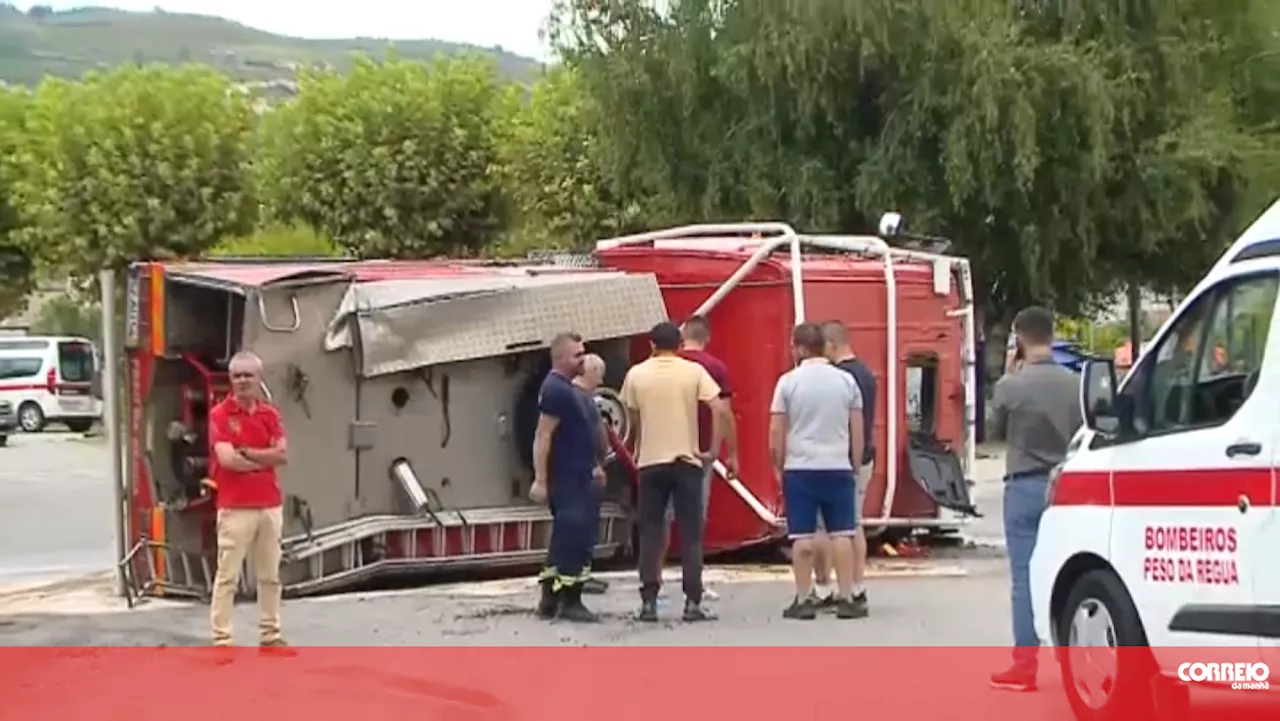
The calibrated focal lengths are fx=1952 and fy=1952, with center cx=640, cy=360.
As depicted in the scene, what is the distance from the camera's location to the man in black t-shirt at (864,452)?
11.2 metres

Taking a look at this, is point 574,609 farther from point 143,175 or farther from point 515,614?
point 143,175

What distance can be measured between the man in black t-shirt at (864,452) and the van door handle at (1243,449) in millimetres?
4445

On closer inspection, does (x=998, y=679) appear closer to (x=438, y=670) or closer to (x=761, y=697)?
(x=761, y=697)

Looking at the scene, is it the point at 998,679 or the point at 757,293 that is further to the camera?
the point at 757,293

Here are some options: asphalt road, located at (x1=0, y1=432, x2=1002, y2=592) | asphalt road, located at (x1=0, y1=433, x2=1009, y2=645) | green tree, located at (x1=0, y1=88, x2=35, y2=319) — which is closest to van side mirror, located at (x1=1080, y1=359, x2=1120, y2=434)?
asphalt road, located at (x1=0, y1=433, x2=1009, y2=645)

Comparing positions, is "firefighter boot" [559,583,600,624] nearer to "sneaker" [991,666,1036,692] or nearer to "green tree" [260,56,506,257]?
"sneaker" [991,666,1036,692]

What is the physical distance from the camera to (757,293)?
13.5 meters

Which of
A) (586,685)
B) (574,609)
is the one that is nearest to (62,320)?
(574,609)

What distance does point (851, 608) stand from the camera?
11227 mm

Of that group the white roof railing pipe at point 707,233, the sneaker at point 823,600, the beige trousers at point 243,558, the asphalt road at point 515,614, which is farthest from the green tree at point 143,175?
the beige trousers at point 243,558

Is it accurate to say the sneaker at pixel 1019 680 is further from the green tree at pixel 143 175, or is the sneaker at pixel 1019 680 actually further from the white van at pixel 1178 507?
the green tree at pixel 143 175

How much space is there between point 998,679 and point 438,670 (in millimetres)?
2765

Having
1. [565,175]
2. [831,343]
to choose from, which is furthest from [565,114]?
[831,343]

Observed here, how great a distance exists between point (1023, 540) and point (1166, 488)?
183 centimetres
